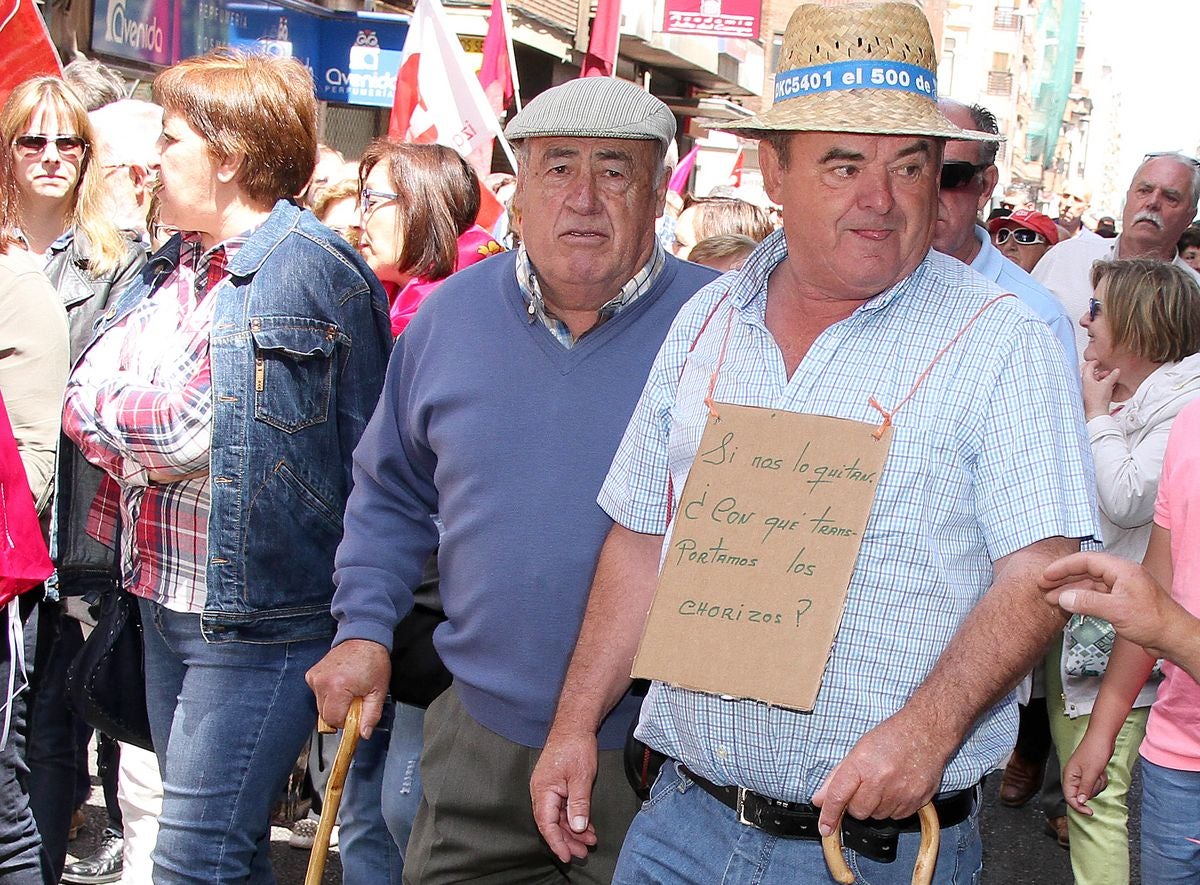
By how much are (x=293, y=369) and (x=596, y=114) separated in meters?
0.93

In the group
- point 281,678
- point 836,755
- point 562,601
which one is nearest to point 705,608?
point 836,755

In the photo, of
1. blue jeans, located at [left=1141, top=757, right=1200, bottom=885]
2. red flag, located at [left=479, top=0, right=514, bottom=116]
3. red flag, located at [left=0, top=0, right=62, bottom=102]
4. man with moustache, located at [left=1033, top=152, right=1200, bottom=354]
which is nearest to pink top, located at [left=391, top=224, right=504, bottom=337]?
red flag, located at [left=0, top=0, right=62, bottom=102]

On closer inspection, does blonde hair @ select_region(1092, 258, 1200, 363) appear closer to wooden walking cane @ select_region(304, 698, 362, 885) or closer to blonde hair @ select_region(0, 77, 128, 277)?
wooden walking cane @ select_region(304, 698, 362, 885)

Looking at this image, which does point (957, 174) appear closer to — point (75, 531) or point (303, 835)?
point (75, 531)

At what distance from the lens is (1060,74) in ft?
260

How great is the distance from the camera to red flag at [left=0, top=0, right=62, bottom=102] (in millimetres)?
5961

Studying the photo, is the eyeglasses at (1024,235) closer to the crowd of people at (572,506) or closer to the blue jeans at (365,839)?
the crowd of people at (572,506)

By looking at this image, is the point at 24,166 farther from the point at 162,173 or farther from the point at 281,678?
the point at 281,678

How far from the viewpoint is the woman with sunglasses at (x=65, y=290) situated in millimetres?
3797

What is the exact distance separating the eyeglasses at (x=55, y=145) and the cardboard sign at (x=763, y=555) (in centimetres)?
335

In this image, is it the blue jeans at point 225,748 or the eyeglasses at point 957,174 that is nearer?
the blue jeans at point 225,748

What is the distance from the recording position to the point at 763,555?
2311 mm

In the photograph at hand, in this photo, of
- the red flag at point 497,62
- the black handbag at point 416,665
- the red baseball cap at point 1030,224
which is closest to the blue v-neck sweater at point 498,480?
the black handbag at point 416,665

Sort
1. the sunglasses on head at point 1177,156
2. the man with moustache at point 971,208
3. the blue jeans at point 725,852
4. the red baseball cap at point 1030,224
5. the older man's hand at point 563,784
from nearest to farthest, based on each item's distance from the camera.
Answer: the blue jeans at point 725,852 < the older man's hand at point 563,784 < the man with moustache at point 971,208 < the sunglasses on head at point 1177,156 < the red baseball cap at point 1030,224
